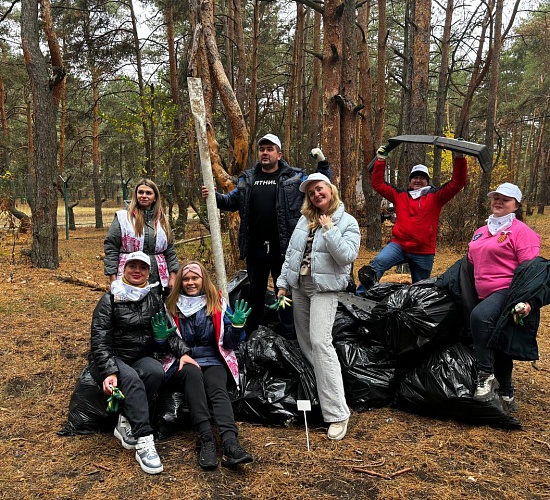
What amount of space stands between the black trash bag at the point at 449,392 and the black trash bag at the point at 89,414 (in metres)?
2.05

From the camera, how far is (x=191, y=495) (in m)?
2.42

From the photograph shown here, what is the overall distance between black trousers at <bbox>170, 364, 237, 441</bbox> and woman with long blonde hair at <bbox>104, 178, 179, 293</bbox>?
885mm

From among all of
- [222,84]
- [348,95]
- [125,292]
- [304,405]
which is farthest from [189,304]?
[348,95]

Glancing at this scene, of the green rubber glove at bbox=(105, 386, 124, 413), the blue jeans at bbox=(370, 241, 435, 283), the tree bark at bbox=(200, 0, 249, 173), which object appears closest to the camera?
the green rubber glove at bbox=(105, 386, 124, 413)

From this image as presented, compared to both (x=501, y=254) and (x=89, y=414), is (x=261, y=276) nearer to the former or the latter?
(x=89, y=414)

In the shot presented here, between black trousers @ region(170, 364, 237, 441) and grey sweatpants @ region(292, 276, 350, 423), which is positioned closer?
black trousers @ region(170, 364, 237, 441)

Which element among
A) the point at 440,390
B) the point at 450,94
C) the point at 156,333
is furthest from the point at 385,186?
the point at 450,94

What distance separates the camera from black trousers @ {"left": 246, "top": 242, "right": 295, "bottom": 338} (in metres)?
3.94

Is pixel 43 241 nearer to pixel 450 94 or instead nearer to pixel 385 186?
pixel 385 186

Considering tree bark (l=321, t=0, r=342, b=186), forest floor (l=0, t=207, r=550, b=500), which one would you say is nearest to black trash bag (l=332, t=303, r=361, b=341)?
forest floor (l=0, t=207, r=550, b=500)

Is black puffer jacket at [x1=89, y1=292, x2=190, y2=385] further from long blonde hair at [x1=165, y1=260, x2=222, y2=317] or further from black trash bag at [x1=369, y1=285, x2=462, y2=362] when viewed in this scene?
black trash bag at [x1=369, y1=285, x2=462, y2=362]

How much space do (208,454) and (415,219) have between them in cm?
266

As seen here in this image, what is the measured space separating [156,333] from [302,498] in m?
1.39

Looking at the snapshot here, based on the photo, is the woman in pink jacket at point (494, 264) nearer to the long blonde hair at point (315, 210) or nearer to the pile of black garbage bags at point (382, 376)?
the pile of black garbage bags at point (382, 376)
